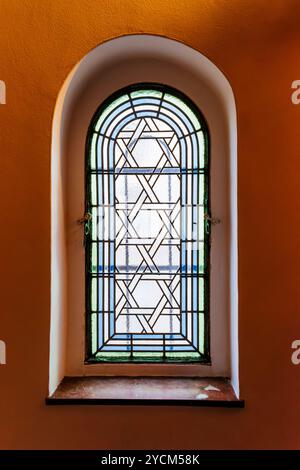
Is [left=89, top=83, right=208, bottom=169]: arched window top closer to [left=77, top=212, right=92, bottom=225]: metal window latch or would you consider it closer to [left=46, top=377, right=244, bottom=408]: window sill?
[left=77, top=212, right=92, bottom=225]: metal window latch

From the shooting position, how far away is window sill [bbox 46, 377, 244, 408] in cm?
102

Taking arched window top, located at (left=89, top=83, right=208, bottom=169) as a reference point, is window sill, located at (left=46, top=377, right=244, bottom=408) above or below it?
below

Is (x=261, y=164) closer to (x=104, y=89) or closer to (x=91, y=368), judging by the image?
(x=104, y=89)

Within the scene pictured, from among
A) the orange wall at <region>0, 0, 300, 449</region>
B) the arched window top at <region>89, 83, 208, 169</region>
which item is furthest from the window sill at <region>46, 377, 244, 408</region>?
the arched window top at <region>89, 83, 208, 169</region>

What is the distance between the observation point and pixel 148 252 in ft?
3.93

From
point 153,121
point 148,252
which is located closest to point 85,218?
point 148,252

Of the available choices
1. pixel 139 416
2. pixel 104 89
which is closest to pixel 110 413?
pixel 139 416

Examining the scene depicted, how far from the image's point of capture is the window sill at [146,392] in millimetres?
1021

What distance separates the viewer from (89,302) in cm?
119

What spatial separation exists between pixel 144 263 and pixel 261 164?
49 centimetres

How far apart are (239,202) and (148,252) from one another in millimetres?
354

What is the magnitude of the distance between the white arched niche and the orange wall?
0.30ft

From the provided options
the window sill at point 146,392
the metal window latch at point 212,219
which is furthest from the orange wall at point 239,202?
the metal window latch at point 212,219

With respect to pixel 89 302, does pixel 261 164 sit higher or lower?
higher
